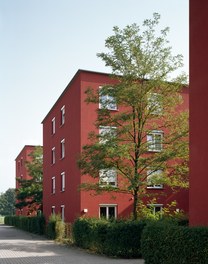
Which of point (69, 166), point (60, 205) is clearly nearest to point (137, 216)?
point (69, 166)

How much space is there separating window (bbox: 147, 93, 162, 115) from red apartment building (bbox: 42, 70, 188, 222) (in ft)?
20.6

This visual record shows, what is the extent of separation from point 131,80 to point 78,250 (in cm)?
820

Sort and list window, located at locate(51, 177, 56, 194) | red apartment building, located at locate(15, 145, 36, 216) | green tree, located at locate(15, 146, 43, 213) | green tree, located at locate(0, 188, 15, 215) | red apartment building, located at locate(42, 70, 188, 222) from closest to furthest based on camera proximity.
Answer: red apartment building, located at locate(42, 70, 188, 222) < window, located at locate(51, 177, 56, 194) < green tree, located at locate(15, 146, 43, 213) < red apartment building, located at locate(15, 145, 36, 216) < green tree, located at locate(0, 188, 15, 215)

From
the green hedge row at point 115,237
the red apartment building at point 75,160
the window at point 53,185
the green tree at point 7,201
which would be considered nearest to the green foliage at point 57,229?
the red apartment building at point 75,160

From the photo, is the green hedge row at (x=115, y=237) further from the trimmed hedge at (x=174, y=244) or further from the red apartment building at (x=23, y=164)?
the red apartment building at (x=23, y=164)

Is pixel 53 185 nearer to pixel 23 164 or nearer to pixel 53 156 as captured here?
pixel 53 156

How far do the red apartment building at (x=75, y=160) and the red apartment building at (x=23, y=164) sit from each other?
18477 mm

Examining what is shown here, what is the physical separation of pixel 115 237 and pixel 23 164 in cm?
4233

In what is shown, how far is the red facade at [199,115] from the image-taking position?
36.9ft

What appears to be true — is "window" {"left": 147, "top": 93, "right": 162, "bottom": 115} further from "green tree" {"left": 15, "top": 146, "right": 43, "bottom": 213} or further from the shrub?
"green tree" {"left": 15, "top": 146, "right": 43, "bottom": 213}

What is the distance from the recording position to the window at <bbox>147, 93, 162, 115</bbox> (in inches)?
729

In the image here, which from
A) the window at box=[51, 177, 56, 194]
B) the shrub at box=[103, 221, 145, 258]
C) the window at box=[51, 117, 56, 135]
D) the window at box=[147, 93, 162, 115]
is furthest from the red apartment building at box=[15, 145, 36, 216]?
the shrub at box=[103, 221, 145, 258]

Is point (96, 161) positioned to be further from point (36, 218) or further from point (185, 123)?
point (36, 218)

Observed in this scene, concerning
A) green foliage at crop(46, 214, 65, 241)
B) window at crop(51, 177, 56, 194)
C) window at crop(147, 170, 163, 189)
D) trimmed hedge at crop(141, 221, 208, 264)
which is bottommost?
green foliage at crop(46, 214, 65, 241)
